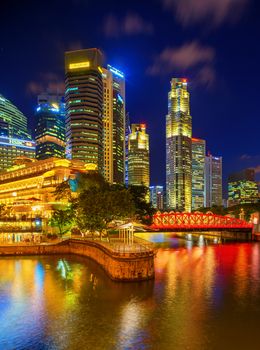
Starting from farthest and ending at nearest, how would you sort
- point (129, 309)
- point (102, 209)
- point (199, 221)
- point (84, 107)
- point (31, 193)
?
point (84, 107), point (31, 193), point (199, 221), point (102, 209), point (129, 309)

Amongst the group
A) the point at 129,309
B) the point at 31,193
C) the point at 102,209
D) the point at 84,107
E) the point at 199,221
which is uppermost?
the point at 84,107

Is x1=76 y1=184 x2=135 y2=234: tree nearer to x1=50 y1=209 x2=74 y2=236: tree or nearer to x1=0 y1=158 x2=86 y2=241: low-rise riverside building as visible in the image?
x1=50 y1=209 x2=74 y2=236: tree

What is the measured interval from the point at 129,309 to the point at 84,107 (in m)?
159

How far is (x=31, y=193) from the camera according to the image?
138m

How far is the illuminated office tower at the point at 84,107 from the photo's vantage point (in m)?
183

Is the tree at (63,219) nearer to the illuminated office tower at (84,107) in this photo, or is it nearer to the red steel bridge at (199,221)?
the red steel bridge at (199,221)

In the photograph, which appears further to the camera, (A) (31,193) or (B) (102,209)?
(A) (31,193)

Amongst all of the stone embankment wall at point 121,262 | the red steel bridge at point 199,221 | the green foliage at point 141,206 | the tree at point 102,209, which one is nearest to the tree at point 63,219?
the tree at point 102,209

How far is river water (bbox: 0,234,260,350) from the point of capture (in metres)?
25.6

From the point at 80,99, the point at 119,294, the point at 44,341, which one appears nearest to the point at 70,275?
the point at 119,294

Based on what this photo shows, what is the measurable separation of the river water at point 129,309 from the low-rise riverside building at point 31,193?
4292 centimetres

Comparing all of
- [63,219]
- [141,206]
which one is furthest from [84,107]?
[63,219]

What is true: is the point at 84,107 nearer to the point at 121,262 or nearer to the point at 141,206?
the point at 141,206

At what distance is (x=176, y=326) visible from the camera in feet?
92.6
